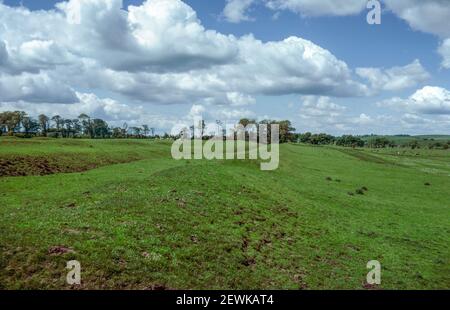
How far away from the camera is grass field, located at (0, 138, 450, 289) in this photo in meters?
17.2

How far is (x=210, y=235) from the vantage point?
24.6 metres

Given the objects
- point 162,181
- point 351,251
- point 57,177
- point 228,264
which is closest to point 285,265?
point 228,264

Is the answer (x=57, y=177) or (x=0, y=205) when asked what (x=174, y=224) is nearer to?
(x=0, y=205)

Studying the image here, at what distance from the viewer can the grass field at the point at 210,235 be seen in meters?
17.2


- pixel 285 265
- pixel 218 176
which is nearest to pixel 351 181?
pixel 218 176

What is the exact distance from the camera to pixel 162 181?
39094 mm
